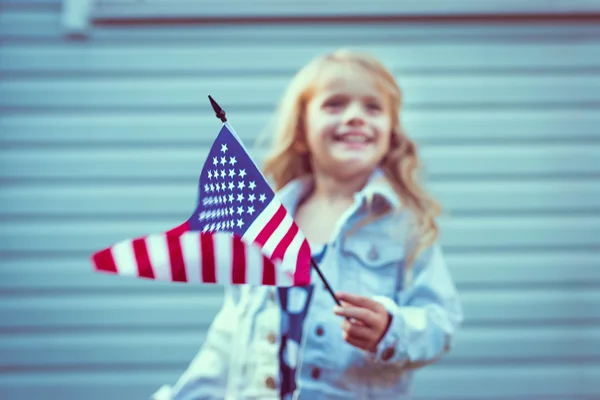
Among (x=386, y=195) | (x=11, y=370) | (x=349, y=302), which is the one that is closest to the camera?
(x=349, y=302)

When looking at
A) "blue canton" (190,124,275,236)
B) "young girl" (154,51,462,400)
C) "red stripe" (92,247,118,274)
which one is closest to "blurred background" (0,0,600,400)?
"young girl" (154,51,462,400)

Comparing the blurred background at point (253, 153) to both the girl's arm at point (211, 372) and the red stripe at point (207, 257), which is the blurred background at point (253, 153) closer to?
the girl's arm at point (211, 372)

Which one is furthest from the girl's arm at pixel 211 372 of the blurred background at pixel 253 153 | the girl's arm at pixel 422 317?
the blurred background at pixel 253 153

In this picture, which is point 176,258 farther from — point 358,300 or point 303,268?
point 358,300

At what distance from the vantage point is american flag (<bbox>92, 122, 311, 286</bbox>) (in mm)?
1679

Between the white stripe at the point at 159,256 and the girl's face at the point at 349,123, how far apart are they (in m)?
0.76

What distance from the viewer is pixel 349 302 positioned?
1914 millimetres

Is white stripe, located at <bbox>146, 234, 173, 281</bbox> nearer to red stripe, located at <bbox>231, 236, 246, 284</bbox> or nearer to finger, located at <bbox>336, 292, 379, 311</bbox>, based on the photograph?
red stripe, located at <bbox>231, 236, 246, 284</bbox>

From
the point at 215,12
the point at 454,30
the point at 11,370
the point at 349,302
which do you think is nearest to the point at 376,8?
the point at 454,30

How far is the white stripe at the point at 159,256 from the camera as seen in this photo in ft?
5.53

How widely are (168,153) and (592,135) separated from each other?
A: 2.06m

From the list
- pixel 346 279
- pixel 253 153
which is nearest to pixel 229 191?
pixel 346 279

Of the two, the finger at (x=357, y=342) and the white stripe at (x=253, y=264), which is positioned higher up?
the white stripe at (x=253, y=264)

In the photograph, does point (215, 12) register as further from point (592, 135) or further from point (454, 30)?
point (592, 135)
